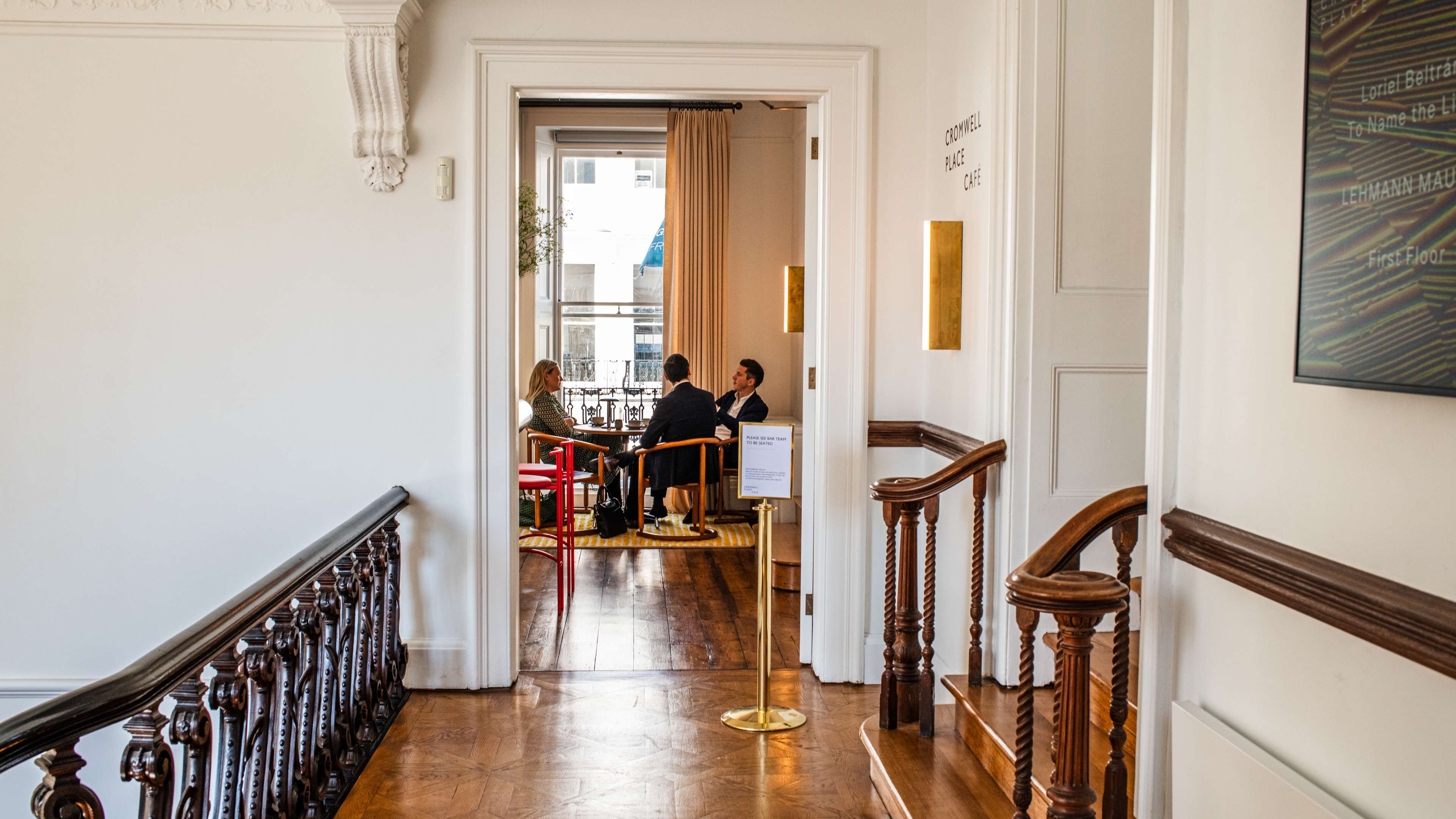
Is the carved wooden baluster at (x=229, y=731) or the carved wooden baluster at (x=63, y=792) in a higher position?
the carved wooden baluster at (x=63, y=792)

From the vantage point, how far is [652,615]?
5.50 metres

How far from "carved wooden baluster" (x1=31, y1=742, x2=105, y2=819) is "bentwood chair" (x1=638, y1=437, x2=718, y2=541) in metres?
5.79

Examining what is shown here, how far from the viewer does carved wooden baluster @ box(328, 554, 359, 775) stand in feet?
10.9

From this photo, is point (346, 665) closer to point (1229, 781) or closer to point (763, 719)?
point (763, 719)

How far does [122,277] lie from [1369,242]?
4.21m

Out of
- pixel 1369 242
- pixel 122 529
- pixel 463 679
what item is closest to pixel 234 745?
pixel 463 679

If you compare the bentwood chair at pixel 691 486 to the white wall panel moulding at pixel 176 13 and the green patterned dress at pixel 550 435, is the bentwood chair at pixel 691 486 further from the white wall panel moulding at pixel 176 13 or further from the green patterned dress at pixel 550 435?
the white wall panel moulding at pixel 176 13

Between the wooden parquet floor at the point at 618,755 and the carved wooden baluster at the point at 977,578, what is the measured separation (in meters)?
0.51

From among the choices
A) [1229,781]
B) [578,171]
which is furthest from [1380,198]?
[578,171]

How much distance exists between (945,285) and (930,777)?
Answer: 1787mm

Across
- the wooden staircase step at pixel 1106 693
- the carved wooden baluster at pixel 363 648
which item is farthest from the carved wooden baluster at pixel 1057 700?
the carved wooden baluster at pixel 363 648

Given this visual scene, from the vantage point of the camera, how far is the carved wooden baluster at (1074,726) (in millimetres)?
1996

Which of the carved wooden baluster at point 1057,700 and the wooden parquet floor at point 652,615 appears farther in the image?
the wooden parquet floor at point 652,615

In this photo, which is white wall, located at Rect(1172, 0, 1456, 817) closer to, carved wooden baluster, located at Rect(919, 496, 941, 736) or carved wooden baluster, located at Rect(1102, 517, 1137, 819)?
carved wooden baluster, located at Rect(1102, 517, 1137, 819)
